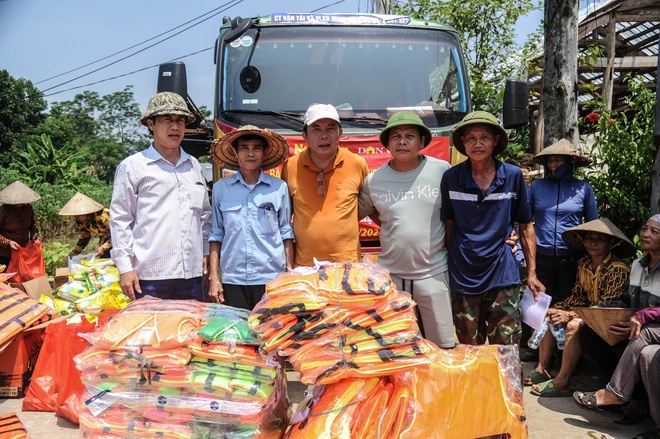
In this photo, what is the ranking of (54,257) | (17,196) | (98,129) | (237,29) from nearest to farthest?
(237,29) → (17,196) → (54,257) → (98,129)

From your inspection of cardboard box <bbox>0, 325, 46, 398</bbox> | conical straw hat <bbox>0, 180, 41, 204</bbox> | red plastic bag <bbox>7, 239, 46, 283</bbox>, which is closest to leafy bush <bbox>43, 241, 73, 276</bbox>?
red plastic bag <bbox>7, 239, 46, 283</bbox>

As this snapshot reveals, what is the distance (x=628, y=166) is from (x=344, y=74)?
2.69 m

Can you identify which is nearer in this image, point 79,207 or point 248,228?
point 248,228

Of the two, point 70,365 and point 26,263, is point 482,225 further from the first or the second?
point 26,263

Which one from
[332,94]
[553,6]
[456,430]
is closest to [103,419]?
[456,430]

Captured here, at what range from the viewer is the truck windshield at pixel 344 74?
5.17 m

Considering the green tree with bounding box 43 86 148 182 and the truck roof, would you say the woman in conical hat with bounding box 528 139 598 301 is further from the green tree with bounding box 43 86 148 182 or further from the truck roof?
the green tree with bounding box 43 86 148 182

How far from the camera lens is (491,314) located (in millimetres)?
3578

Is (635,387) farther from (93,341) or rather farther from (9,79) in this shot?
(9,79)

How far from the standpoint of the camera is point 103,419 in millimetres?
2752

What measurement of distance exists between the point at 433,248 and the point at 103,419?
2.02 m

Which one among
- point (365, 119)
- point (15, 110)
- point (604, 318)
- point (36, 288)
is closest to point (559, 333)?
point (604, 318)

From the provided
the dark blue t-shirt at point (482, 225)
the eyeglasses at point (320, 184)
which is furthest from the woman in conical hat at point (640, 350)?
the eyeglasses at point (320, 184)

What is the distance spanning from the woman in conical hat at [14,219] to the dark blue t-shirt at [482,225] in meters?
5.62
